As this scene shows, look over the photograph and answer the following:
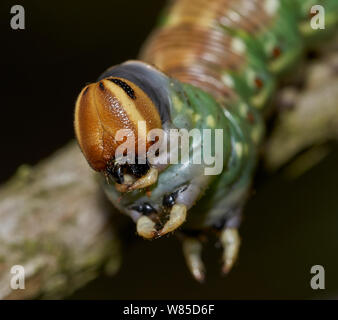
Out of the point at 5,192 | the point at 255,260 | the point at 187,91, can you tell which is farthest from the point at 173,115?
the point at 255,260

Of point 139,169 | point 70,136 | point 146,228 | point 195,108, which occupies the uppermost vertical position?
point 195,108

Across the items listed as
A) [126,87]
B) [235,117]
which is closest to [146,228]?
[126,87]

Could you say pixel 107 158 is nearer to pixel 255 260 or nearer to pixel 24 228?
pixel 24 228

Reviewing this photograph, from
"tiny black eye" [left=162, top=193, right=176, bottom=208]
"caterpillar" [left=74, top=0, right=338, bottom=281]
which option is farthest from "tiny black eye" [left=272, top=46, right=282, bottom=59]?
"tiny black eye" [left=162, top=193, right=176, bottom=208]

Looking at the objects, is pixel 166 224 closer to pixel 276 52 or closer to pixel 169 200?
pixel 169 200

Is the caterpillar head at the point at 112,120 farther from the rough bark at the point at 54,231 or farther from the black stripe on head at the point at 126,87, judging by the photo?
the rough bark at the point at 54,231

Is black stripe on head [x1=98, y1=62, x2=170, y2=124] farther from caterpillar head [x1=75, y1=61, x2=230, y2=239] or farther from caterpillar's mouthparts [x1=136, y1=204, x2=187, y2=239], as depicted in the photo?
caterpillar's mouthparts [x1=136, y1=204, x2=187, y2=239]
